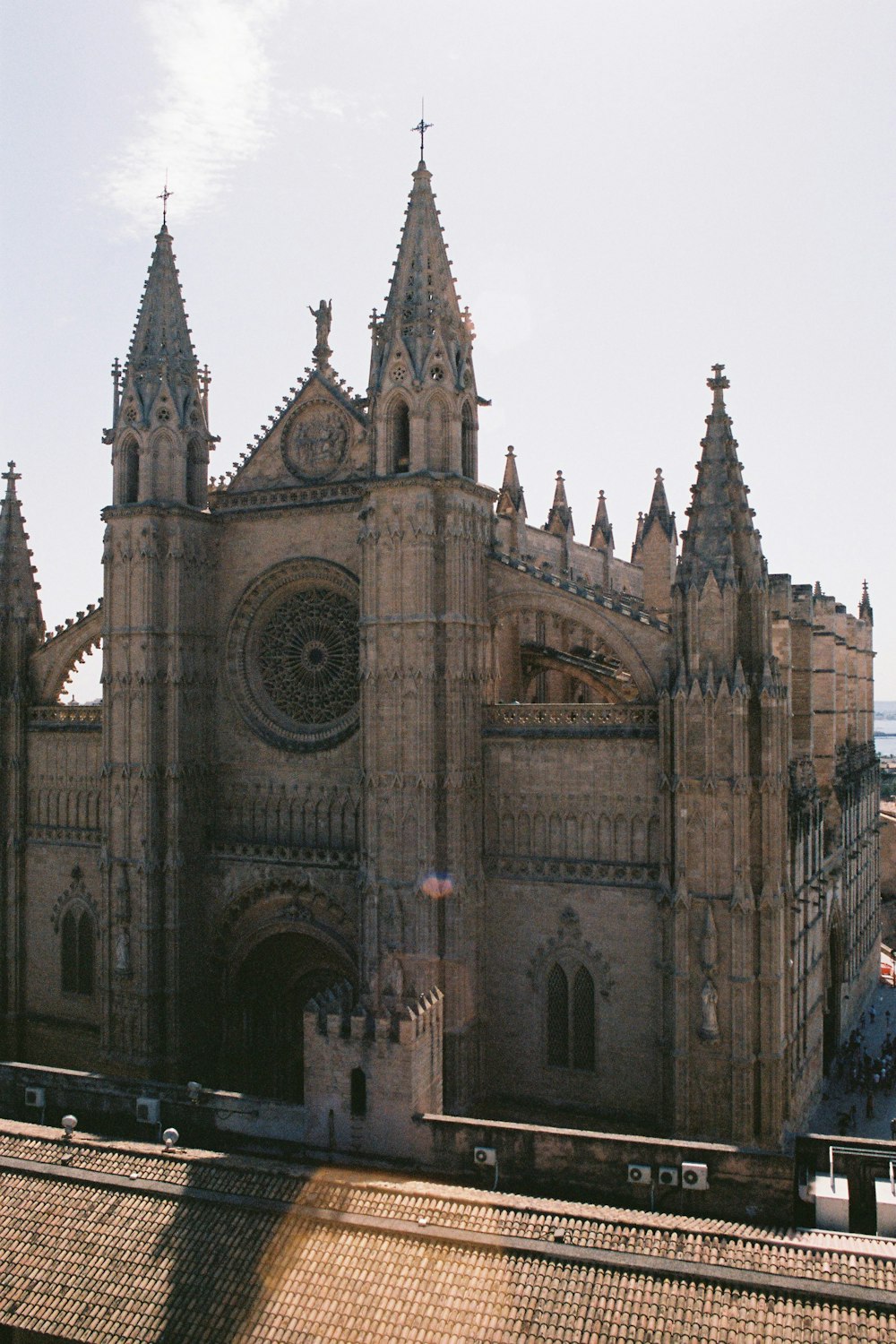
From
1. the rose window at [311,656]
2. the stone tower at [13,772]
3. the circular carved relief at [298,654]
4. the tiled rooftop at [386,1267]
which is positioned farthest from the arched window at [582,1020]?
the stone tower at [13,772]

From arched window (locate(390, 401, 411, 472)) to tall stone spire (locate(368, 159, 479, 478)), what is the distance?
24mm

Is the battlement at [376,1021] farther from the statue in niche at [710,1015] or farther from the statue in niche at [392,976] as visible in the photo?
the statue in niche at [710,1015]

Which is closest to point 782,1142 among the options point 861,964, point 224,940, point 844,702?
point 224,940

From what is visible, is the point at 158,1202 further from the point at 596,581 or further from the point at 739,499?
the point at 596,581

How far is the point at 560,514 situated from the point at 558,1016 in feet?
75.0

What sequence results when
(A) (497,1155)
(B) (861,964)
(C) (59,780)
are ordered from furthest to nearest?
1. (B) (861,964)
2. (C) (59,780)
3. (A) (497,1155)

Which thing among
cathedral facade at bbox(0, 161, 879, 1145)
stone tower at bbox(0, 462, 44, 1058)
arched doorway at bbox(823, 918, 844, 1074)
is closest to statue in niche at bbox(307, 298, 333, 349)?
cathedral facade at bbox(0, 161, 879, 1145)

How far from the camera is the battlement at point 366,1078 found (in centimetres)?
2298

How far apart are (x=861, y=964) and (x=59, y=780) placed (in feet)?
106

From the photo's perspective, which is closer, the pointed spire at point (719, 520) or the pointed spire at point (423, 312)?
the pointed spire at point (719, 520)

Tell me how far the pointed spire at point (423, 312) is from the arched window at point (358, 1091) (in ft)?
56.5

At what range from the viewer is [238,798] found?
34156 millimetres

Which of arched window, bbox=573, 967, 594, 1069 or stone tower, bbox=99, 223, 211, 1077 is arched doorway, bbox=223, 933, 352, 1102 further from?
arched window, bbox=573, 967, 594, 1069

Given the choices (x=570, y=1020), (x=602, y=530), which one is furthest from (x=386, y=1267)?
(x=602, y=530)
